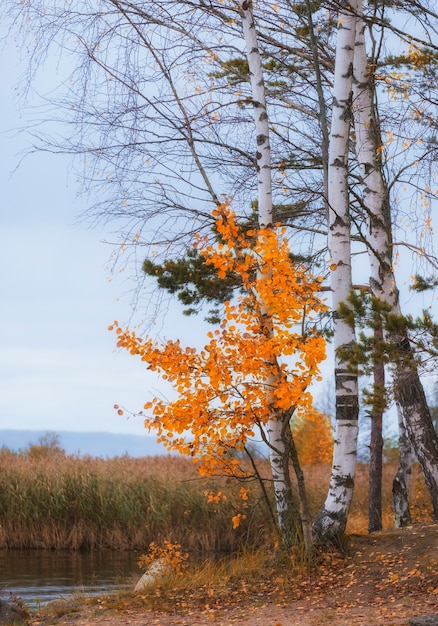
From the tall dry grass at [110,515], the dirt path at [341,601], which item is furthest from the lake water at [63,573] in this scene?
the dirt path at [341,601]

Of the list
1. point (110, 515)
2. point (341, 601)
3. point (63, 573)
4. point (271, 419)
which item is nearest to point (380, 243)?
point (271, 419)

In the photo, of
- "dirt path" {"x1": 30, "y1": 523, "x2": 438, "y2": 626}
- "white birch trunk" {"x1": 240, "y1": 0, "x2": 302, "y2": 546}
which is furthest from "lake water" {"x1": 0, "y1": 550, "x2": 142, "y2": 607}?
"white birch trunk" {"x1": 240, "y1": 0, "x2": 302, "y2": 546}

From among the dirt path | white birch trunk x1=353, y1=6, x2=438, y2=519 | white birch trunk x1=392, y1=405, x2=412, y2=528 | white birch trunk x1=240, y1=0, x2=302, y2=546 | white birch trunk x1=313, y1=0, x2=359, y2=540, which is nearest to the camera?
the dirt path

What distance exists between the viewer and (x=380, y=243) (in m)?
10.2

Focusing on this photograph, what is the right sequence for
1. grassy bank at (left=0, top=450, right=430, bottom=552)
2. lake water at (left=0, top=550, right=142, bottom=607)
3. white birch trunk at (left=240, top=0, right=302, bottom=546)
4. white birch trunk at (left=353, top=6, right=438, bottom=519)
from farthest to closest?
grassy bank at (left=0, top=450, right=430, bottom=552)
lake water at (left=0, top=550, right=142, bottom=607)
white birch trunk at (left=353, top=6, right=438, bottom=519)
white birch trunk at (left=240, top=0, right=302, bottom=546)

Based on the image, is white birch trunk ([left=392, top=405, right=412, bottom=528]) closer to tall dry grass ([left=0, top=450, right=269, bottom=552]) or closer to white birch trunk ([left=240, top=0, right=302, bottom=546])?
white birch trunk ([left=240, top=0, right=302, bottom=546])

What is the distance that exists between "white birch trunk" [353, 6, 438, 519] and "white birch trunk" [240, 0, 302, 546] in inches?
51.4

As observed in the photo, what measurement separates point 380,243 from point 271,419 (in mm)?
2943

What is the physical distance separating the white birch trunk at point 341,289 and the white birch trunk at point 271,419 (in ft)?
1.12

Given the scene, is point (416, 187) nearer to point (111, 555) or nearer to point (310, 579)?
point (310, 579)

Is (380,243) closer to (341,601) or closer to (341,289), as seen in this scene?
(341,289)

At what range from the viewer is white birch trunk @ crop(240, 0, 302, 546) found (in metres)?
8.81

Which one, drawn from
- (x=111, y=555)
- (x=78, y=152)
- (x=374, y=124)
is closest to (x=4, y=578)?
(x=111, y=555)

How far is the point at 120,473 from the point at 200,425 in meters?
9.10
